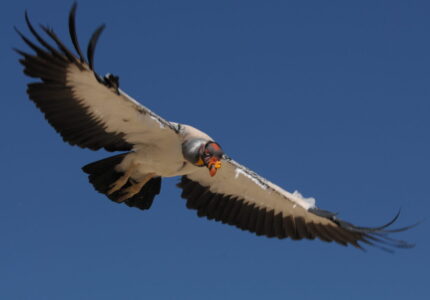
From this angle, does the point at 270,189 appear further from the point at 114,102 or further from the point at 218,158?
the point at 114,102

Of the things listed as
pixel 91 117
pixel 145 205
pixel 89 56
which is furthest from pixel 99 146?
pixel 89 56

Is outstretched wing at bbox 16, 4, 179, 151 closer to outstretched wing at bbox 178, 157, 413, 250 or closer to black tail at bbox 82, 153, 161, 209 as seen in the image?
black tail at bbox 82, 153, 161, 209

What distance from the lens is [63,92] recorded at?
10.7 m

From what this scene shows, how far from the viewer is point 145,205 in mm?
12297

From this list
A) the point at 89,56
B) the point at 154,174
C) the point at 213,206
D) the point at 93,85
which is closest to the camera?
the point at 89,56

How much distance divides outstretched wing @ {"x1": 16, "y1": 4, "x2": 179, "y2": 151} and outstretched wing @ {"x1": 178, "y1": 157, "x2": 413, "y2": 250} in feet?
5.29

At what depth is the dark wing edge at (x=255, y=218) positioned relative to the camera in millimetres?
12477

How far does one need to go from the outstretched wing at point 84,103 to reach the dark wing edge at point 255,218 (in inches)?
69.3

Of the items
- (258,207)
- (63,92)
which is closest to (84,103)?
(63,92)

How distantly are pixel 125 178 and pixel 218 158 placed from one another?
5.32ft

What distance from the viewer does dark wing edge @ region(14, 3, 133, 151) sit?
9883 millimetres

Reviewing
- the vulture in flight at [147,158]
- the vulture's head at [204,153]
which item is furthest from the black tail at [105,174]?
the vulture's head at [204,153]

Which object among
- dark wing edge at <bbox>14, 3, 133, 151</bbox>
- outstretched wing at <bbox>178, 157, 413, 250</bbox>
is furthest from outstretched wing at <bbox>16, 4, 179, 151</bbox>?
outstretched wing at <bbox>178, 157, 413, 250</bbox>

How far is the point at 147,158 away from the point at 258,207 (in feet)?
7.59
